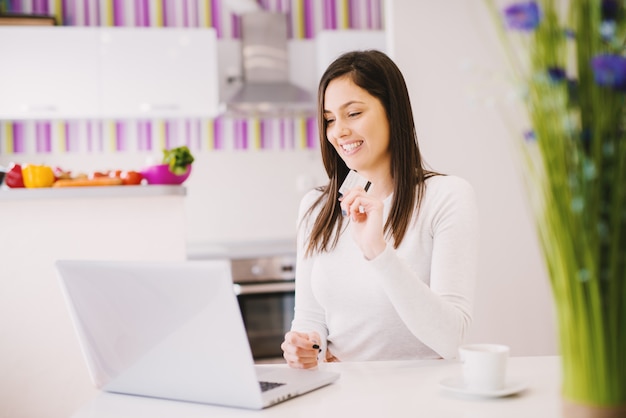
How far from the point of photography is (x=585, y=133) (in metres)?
0.72

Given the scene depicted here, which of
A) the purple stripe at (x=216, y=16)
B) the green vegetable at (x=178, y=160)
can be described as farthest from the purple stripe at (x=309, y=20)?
the green vegetable at (x=178, y=160)

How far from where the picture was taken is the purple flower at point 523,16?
0.66 m

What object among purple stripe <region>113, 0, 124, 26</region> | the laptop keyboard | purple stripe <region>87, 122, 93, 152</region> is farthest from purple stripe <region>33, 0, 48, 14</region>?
the laptop keyboard

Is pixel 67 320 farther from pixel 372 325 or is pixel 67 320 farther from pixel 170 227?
pixel 372 325

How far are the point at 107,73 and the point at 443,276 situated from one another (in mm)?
3189

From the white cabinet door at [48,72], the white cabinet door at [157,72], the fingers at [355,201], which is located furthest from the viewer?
the white cabinet door at [157,72]

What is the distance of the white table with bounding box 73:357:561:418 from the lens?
1.06 metres

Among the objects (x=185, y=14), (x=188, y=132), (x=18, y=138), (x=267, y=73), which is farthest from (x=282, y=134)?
(x=18, y=138)

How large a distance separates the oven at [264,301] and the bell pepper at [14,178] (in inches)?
60.4

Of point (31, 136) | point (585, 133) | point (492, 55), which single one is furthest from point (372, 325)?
point (31, 136)

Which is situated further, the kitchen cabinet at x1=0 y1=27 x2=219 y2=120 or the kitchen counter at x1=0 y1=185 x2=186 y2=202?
the kitchen cabinet at x1=0 y1=27 x2=219 y2=120

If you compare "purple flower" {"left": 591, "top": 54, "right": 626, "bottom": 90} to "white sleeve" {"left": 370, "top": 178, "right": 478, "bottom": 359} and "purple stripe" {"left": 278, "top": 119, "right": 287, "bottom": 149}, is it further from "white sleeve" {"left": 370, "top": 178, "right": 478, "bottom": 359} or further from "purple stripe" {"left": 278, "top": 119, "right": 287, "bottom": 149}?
"purple stripe" {"left": 278, "top": 119, "right": 287, "bottom": 149}

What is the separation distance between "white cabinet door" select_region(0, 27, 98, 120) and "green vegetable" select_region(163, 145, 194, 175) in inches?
69.1

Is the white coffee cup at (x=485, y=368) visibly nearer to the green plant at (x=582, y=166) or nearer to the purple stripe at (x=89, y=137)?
the green plant at (x=582, y=166)
